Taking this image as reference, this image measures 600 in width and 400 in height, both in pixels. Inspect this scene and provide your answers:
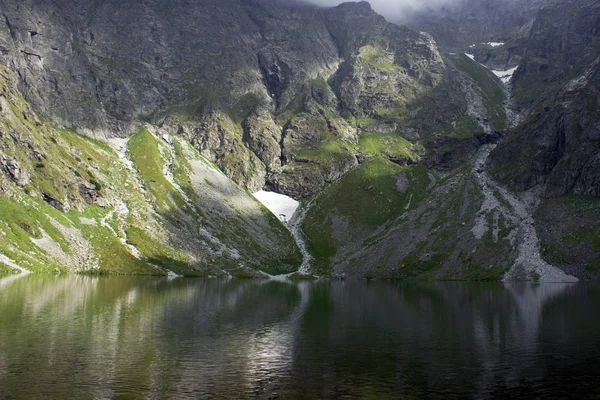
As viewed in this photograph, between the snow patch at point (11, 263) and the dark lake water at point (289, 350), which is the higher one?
the snow patch at point (11, 263)

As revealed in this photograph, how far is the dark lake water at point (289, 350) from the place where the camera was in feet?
129

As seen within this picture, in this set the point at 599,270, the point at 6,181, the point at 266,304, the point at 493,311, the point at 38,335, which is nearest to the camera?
the point at 38,335

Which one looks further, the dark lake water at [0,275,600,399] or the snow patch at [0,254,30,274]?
the snow patch at [0,254,30,274]

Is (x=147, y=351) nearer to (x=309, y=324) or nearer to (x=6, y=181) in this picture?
(x=309, y=324)

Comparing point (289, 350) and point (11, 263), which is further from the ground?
point (11, 263)

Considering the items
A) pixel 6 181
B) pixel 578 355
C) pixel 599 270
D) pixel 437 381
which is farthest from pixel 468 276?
pixel 6 181

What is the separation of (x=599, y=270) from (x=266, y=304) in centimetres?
12894

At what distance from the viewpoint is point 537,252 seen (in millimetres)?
192375

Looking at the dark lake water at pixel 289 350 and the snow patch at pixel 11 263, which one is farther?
the snow patch at pixel 11 263

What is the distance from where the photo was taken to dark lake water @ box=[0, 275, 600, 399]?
1553 inches

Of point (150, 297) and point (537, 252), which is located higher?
point (537, 252)

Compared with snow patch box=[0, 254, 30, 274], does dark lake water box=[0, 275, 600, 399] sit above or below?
below

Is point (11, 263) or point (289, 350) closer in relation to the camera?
point (289, 350)

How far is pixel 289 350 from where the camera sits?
5569cm
